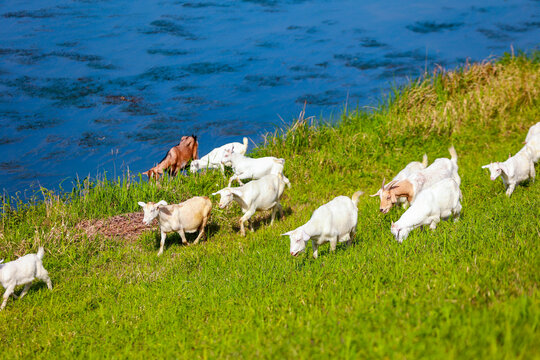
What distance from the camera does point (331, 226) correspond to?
25.4 ft

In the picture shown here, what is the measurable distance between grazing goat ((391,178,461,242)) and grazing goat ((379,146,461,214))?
0.87m

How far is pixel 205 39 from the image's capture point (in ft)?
82.5

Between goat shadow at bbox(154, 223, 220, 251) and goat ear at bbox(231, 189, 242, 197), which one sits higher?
goat ear at bbox(231, 189, 242, 197)

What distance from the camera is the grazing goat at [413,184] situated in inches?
365

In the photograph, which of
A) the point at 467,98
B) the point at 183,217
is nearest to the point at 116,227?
the point at 183,217

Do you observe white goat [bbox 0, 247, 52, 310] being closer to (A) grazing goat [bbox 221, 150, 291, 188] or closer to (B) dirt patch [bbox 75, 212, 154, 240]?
(B) dirt patch [bbox 75, 212, 154, 240]

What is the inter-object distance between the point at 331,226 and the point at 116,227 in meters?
4.96

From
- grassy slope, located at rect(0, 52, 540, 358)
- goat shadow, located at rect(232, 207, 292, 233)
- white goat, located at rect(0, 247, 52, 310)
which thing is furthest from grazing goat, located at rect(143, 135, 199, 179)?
white goat, located at rect(0, 247, 52, 310)

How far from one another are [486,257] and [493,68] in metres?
13.3

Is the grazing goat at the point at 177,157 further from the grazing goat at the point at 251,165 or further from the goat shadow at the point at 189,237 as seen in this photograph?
the goat shadow at the point at 189,237

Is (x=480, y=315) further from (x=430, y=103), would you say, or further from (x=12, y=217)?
(x=430, y=103)

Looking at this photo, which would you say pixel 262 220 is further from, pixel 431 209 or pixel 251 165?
pixel 431 209

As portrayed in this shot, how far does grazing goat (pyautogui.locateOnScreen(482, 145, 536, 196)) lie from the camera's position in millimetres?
9789

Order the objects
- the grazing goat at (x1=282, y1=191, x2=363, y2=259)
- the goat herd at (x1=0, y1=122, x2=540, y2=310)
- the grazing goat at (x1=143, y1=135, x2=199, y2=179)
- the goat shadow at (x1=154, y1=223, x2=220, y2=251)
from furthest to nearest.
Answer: the grazing goat at (x1=143, y1=135, x2=199, y2=179), the goat shadow at (x1=154, y1=223, x2=220, y2=251), the goat herd at (x1=0, y1=122, x2=540, y2=310), the grazing goat at (x1=282, y1=191, x2=363, y2=259)
